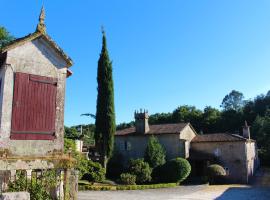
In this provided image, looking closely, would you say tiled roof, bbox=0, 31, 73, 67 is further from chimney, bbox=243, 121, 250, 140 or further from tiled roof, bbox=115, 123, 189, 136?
chimney, bbox=243, 121, 250, 140

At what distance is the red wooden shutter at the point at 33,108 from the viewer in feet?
33.0

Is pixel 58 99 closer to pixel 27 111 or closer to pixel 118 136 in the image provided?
pixel 27 111

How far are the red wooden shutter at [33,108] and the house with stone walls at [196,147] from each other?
27.6 metres

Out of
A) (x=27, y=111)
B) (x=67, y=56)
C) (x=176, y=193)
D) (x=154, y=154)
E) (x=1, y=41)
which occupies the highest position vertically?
(x=1, y=41)

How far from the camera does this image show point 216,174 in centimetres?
3347

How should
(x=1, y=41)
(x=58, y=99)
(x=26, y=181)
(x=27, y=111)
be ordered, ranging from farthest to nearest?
(x=1, y=41)
(x=58, y=99)
(x=27, y=111)
(x=26, y=181)

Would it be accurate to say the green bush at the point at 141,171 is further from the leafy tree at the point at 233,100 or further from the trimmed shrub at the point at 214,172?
the leafy tree at the point at 233,100

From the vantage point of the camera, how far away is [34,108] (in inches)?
410

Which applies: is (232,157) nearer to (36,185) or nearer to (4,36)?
(4,36)

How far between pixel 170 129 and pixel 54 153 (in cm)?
2921

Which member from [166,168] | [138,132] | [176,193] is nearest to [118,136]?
[138,132]

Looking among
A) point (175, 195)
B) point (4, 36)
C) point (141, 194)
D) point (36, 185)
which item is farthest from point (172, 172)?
point (36, 185)

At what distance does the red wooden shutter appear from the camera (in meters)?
10.0

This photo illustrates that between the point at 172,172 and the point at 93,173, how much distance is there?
9.11 metres
